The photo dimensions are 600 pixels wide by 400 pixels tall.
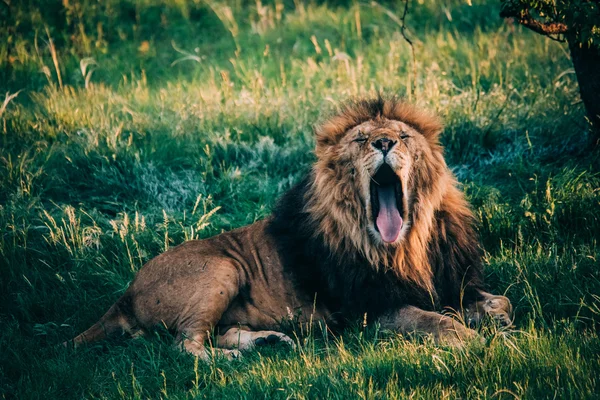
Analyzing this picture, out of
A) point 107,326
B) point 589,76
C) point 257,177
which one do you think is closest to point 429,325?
point 107,326

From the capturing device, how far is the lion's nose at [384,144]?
4.23 meters

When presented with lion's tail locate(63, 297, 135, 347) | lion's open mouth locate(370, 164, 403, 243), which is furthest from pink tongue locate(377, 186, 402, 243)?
lion's tail locate(63, 297, 135, 347)

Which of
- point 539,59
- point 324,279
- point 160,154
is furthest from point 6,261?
point 539,59

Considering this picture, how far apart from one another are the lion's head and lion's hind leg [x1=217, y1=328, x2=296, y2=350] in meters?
0.66

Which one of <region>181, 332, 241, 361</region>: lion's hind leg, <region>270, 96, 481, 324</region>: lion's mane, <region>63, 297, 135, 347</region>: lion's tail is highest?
<region>270, 96, 481, 324</region>: lion's mane

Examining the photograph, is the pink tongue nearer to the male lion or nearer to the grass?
the male lion

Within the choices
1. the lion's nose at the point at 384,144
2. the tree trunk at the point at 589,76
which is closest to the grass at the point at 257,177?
the tree trunk at the point at 589,76

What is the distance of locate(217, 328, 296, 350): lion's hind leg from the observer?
4.34 metres

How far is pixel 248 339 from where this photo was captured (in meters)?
4.43

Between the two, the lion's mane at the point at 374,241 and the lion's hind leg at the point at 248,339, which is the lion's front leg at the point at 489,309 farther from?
the lion's hind leg at the point at 248,339

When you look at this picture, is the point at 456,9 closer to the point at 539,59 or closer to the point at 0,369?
the point at 539,59

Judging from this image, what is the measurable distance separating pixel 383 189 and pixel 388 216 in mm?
173

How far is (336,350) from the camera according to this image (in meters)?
4.09

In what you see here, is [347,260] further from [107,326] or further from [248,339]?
[107,326]
